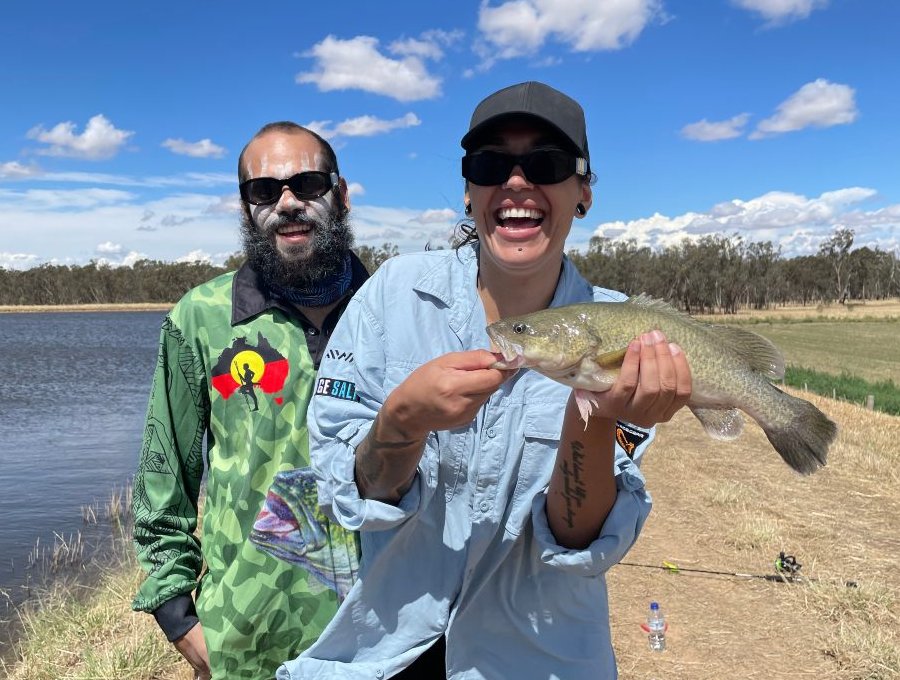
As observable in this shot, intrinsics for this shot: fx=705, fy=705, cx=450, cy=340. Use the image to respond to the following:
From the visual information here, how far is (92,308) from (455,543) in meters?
146

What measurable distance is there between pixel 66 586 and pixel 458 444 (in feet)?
30.9

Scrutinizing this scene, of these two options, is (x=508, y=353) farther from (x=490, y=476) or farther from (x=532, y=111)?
(x=532, y=111)

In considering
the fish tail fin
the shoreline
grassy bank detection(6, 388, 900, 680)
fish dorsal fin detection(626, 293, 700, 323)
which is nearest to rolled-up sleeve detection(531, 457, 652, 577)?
fish dorsal fin detection(626, 293, 700, 323)

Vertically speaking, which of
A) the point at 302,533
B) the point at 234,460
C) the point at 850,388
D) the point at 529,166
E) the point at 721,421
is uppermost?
the point at 529,166

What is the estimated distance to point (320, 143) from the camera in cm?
361

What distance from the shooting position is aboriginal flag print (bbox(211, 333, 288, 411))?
3148 mm

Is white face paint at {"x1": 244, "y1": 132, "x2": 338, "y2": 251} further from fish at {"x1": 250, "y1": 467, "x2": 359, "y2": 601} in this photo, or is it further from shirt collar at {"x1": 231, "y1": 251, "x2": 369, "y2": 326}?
fish at {"x1": 250, "y1": 467, "x2": 359, "y2": 601}

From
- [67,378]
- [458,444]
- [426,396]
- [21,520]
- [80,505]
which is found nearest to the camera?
[426,396]

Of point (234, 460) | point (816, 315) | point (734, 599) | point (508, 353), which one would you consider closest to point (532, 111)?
point (508, 353)

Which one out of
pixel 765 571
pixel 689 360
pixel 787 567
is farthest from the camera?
pixel 765 571

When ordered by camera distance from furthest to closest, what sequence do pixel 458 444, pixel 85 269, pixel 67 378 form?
pixel 85 269
pixel 67 378
pixel 458 444

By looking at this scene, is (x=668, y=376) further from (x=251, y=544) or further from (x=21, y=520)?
(x=21, y=520)

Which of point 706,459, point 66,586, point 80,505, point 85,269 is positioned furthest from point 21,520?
point 85,269

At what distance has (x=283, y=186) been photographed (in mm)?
3477
